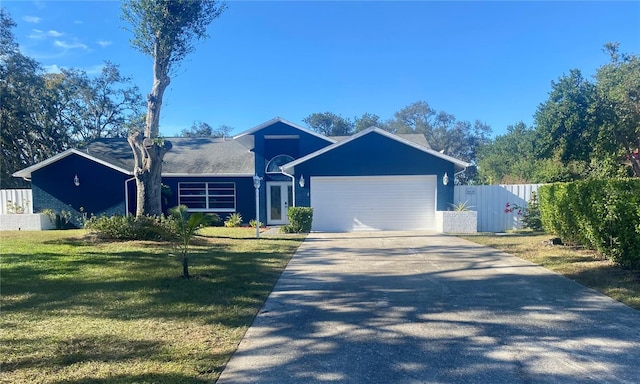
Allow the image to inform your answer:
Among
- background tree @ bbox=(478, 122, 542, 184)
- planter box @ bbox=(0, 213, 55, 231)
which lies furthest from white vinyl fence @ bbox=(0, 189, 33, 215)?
background tree @ bbox=(478, 122, 542, 184)

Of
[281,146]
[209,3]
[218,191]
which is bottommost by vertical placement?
[218,191]

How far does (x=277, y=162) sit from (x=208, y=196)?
390 cm

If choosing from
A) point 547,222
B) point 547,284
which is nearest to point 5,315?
point 547,284

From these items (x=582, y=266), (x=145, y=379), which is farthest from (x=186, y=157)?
(x=145, y=379)

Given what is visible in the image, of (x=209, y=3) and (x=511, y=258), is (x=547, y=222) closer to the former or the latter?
(x=511, y=258)

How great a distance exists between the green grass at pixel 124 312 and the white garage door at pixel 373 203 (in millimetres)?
6685

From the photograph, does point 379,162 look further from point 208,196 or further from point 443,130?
point 443,130

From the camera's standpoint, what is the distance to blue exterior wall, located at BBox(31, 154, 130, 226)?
18.2 metres

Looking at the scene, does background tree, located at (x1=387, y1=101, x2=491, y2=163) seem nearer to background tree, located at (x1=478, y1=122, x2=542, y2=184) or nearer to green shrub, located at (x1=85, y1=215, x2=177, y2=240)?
background tree, located at (x1=478, y1=122, x2=542, y2=184)

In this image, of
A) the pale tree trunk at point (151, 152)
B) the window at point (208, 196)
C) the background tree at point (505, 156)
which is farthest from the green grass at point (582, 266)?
the background tree at point (505, 156)

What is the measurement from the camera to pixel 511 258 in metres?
8.94

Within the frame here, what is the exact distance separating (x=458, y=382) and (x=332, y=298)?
279cm

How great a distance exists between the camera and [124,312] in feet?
17.1

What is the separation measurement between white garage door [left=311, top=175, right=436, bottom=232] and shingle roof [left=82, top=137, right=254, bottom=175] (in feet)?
16.1
